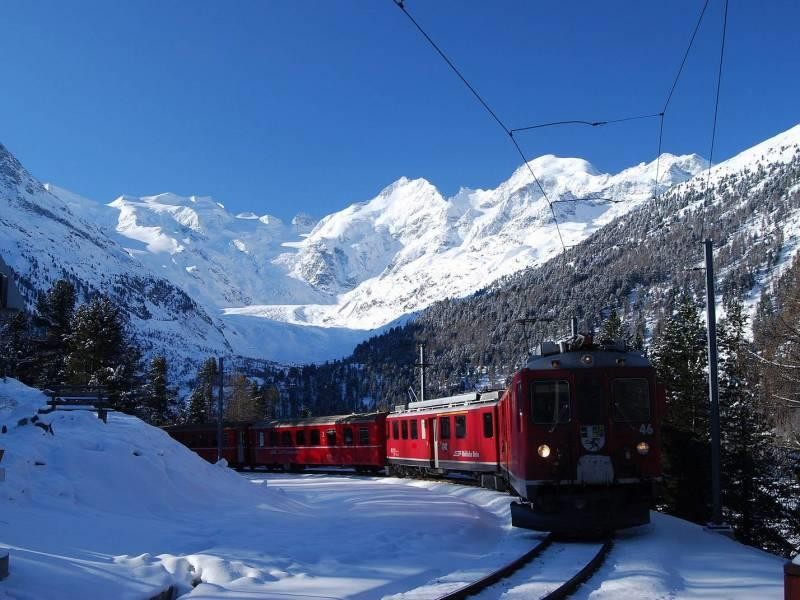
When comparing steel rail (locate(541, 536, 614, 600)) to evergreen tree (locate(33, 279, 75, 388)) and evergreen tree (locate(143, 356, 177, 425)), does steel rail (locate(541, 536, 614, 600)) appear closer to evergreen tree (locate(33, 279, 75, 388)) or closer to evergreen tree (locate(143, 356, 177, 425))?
evergreen tree (locate(33, 279, 75, 388))

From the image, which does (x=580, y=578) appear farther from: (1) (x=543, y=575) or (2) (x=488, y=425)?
(2) (x=488, y=425)

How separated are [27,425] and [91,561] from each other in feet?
26.9

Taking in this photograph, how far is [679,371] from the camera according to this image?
1430 inches

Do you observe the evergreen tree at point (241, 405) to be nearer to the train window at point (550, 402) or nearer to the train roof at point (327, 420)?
the train roof at point (327, 420)

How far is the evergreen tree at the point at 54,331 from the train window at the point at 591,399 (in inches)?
1748

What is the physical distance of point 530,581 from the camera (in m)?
9.55

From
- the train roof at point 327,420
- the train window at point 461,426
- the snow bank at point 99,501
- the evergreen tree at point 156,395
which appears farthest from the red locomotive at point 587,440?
the evergreen tree at point 156,395

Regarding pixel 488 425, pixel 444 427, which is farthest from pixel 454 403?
pixel 488 425

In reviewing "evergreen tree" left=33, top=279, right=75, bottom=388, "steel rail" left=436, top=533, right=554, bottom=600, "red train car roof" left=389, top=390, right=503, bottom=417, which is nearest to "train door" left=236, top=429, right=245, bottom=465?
"evergreen tree" left=33, top=279, right=75, bottom=388

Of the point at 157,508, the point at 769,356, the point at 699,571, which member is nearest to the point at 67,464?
the point at 157,508

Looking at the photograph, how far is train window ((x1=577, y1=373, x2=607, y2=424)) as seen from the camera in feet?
43.7

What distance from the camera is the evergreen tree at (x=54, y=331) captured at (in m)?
50.9

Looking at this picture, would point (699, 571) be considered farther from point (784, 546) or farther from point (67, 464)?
point (784, 546)

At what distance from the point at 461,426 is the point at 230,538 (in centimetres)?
1256
